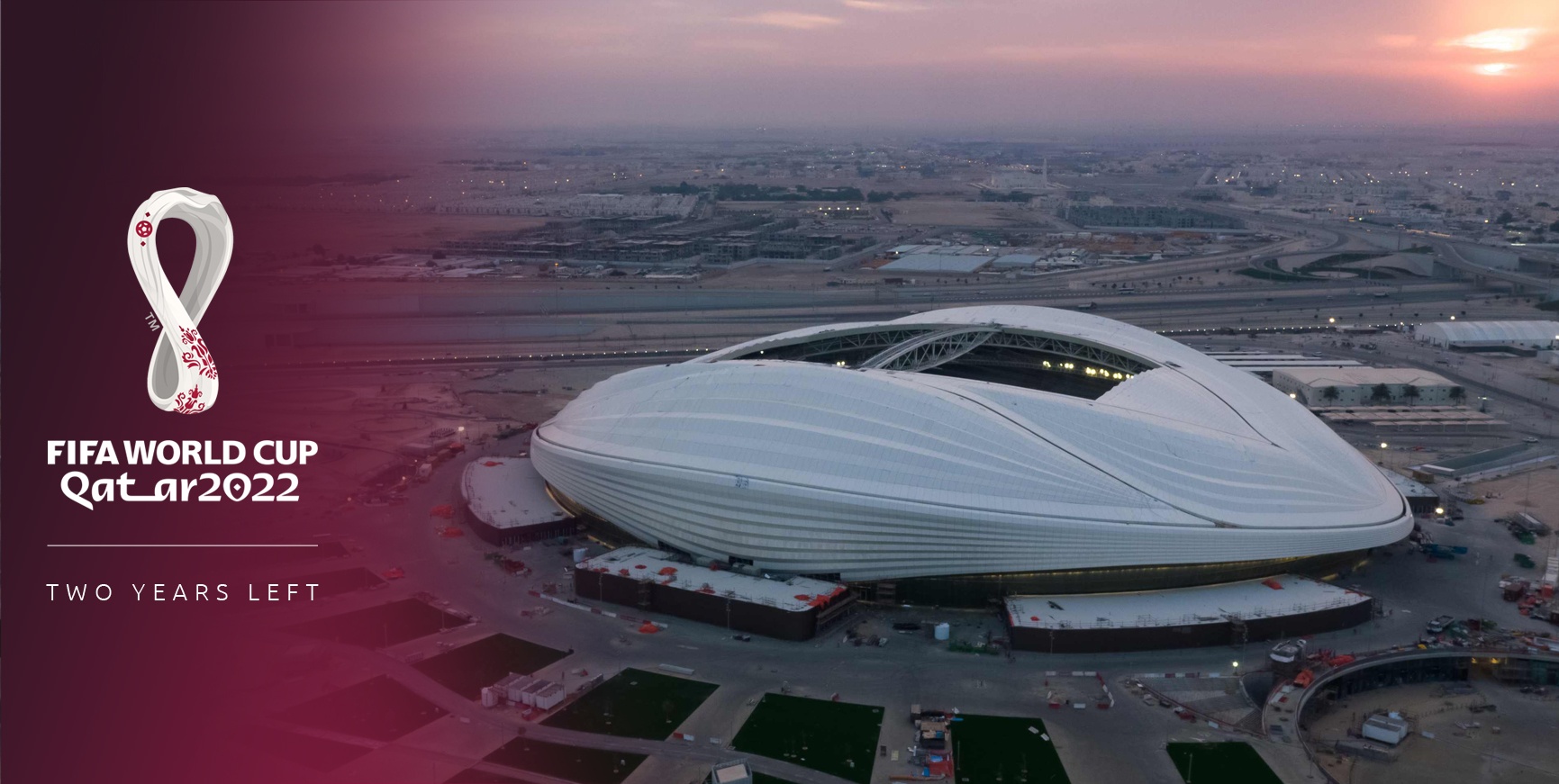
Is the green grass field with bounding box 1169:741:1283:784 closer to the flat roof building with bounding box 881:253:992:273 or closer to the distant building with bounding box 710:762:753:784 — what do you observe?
the distant building with bounding box 710:762:753:784

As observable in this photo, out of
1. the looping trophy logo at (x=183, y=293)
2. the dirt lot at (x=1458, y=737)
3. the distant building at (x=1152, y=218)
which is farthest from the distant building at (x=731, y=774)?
the distant building at (x=1152, y=218)

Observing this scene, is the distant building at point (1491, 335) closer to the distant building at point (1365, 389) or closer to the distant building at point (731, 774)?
the distant building at point (1365, 389)

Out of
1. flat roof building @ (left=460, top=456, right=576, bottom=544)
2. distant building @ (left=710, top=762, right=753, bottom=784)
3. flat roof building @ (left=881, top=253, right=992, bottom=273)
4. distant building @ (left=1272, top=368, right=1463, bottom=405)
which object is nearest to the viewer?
Result: distant building @ (left=710, top=762, right=753, bottom=784)

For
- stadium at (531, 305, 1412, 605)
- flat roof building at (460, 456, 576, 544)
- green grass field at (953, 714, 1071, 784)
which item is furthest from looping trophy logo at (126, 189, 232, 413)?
flat roof building at (460, 456, 576, 544)

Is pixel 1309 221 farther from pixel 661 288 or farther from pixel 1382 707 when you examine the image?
pixel 1382 707

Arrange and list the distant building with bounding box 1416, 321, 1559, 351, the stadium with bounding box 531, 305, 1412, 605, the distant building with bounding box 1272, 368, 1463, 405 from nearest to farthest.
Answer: the stadium with bounding box 531, 305, 1412, 605
the distant building with bounding box 1272, 368, 1463, 405
the distant building with bounding box 1416, 321, 1559, 351

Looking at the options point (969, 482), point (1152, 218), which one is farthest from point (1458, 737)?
point (1152, 218)
